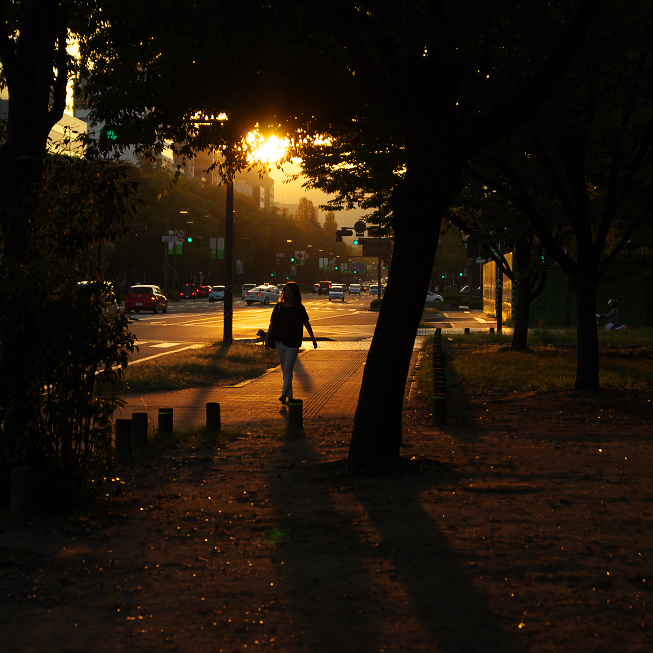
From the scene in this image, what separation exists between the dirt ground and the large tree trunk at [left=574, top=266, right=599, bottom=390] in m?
5.04

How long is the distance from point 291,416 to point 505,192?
20.4 feet

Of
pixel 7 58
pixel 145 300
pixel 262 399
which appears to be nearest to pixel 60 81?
pixel 7 58

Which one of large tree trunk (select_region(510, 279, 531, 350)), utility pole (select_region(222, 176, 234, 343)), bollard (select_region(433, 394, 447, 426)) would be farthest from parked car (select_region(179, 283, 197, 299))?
bollard (select_region(433, 394, 447, 426))

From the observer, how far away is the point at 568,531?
5.32m

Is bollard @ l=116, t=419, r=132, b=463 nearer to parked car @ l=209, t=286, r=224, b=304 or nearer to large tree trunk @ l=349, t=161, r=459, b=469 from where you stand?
large tree trunk @ l=349, t=161, r=459, b=469

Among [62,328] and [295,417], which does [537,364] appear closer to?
[295,417]

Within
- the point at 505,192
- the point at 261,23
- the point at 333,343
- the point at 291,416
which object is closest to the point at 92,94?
the point at 261,23

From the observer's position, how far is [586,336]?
13.1 metres

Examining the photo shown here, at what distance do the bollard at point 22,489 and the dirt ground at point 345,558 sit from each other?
11 cm

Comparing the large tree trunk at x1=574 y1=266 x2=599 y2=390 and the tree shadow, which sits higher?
the large tree trunk at x1=574 y1=266 x2=599 y2=390

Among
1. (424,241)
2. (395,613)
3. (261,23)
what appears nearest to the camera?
(395,613)

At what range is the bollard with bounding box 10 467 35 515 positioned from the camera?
18.4 feet

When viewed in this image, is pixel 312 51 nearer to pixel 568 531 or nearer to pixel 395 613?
pixel 568 531

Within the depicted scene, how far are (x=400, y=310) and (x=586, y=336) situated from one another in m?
6.56
